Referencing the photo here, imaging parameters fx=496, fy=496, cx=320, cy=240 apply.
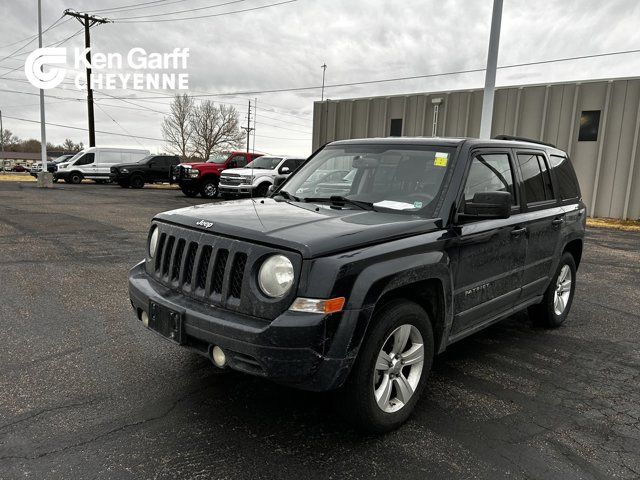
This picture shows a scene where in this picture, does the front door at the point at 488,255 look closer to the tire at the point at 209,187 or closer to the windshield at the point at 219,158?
the tire at the point at 209,187

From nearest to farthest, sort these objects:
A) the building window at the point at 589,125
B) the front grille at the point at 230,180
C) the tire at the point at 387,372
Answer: the tire at the point at 387,372 → the building window at the point at 589,125 → the front grille at the point at 230,180

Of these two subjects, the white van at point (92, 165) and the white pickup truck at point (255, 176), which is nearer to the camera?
the white pickup truck at point (255, 176)

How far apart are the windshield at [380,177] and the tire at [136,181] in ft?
79.4

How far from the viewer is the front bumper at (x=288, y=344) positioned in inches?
98.9

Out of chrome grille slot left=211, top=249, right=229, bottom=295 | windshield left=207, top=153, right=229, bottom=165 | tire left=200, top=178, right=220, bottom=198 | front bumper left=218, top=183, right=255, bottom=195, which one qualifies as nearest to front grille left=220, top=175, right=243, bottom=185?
front bumper left=218, top=183, right=255, bottom=195

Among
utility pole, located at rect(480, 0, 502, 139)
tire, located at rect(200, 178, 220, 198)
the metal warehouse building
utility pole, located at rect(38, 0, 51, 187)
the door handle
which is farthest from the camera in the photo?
utility pole, located at rect(38, 0, 51, 187)

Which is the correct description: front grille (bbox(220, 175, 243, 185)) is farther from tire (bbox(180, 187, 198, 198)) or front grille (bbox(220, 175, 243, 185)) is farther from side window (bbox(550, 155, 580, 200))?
side window (bbox(550, 155, 580, 200))

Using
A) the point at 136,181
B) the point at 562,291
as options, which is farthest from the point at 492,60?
the point at 136,181

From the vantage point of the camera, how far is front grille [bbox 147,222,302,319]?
8.66 feet

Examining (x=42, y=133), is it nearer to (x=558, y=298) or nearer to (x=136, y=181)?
(x=136, y=181)

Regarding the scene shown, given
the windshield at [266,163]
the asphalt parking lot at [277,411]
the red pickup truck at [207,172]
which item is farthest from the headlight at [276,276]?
the red pickup truck at [207,172]

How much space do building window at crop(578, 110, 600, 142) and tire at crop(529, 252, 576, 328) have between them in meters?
13.8

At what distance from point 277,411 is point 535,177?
123 inches

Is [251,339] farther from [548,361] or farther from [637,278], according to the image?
[637,278]
